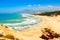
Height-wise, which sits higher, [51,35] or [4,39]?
[51,35]

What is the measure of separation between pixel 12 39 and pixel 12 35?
0.61m

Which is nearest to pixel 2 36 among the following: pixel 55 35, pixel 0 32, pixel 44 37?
pixel 0 32

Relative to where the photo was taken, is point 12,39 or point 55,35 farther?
point 55,35

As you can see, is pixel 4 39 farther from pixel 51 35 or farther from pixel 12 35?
pixel 51 35

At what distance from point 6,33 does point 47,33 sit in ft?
14.8

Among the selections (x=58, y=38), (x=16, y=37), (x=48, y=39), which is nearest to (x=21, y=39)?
(x=16, y=37)

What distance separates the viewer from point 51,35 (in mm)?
17562

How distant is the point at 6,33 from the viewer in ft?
51.7

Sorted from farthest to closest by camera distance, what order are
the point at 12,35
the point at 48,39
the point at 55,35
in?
the point at 55,35
the point at 48,39
the point at 12,35

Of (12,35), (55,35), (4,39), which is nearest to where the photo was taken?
(4,39)

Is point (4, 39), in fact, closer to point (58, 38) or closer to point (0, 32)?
point (0, 32)

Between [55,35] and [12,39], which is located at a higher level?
[55,35]

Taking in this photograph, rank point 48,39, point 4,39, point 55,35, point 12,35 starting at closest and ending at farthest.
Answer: point 4,39
point 12,35
point 48,39
point 55,35

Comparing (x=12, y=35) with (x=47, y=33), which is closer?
(x=12, y=35)
